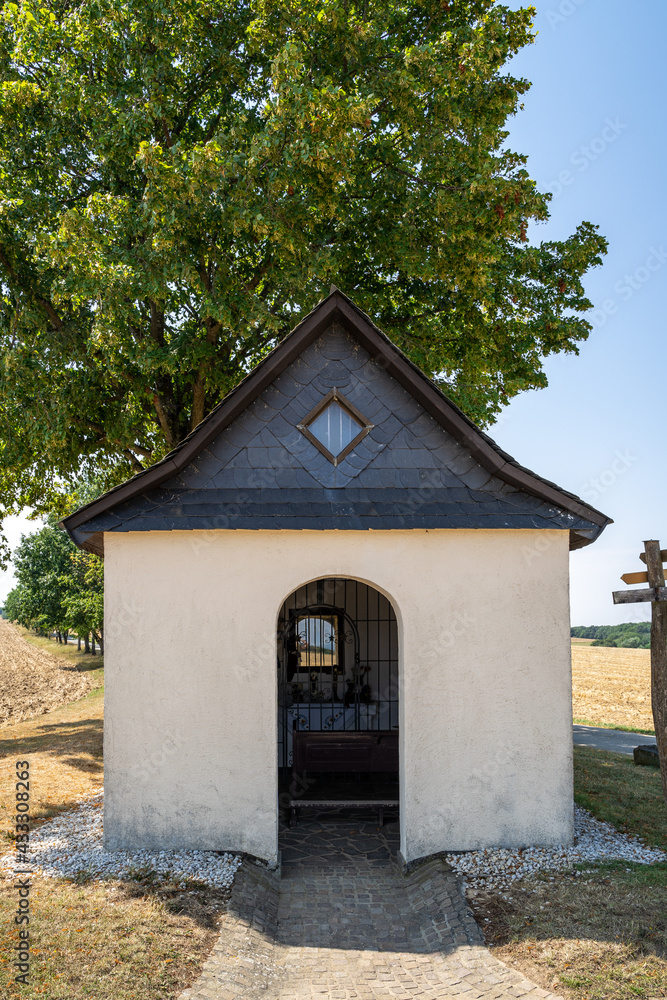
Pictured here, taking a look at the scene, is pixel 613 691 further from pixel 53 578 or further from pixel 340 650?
pixel 53 578

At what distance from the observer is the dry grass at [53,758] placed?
31.6 ft

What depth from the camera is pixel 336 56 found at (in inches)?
480

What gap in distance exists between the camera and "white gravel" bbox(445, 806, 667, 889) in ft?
22.4

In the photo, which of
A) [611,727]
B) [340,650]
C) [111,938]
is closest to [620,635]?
[611,727]

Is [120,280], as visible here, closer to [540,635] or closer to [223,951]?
[540,635]

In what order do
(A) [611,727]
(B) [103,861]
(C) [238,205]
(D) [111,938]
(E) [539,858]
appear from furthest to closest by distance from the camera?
(A) [611,727] → (C) [238,205] → (E) [539,858] → (B) [103,861] → (D) [111,938]

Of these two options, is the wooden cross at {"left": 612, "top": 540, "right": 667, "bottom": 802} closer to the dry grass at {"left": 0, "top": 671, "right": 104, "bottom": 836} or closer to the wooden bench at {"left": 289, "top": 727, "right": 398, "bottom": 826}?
the wooden bench at {"left": 289, "top": 727, "right": 398, "bottom": 826}

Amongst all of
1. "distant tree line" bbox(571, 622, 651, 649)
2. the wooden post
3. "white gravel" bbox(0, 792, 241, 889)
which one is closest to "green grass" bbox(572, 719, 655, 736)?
the wooden post

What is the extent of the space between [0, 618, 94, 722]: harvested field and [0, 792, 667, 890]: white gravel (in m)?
13.8

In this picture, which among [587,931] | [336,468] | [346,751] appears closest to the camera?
[587,931]

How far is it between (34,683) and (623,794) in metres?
24.2

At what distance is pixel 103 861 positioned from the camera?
23.2 feet

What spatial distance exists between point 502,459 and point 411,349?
5.90 metres

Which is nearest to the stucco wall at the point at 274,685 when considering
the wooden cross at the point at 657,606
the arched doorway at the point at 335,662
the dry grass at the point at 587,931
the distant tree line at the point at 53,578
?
the wooden cross at the point at 657,606
